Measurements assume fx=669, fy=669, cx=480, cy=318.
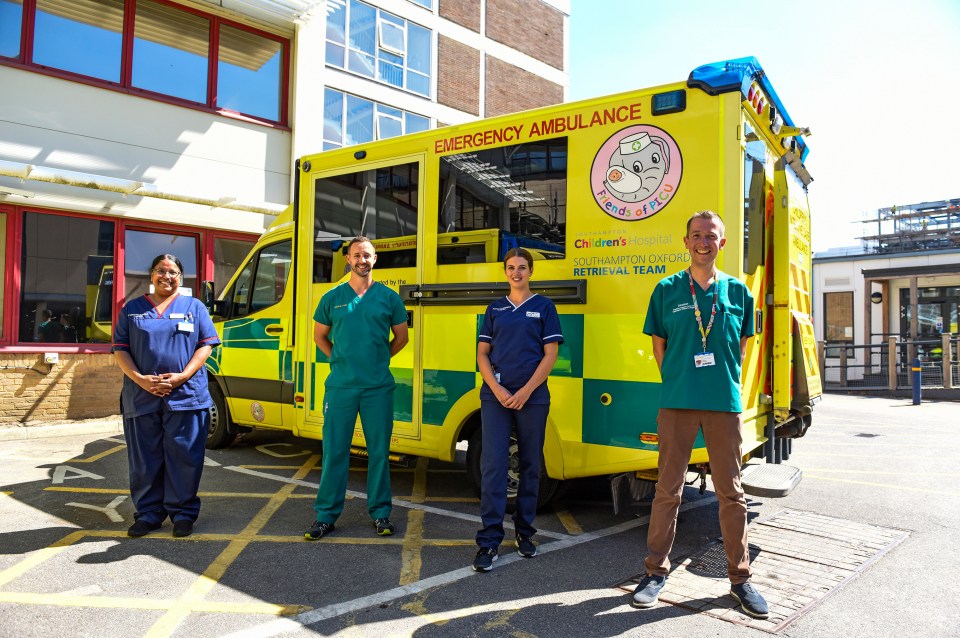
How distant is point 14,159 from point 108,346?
2769 millimetres

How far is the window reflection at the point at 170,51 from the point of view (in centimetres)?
1025

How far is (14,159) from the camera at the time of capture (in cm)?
892

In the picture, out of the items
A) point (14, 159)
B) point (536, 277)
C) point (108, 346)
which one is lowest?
point (108, 346)

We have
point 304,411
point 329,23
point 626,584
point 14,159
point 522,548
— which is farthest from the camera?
point 329,23

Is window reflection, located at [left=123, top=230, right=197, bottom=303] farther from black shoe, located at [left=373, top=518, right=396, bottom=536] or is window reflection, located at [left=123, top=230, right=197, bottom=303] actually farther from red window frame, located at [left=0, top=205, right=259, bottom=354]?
black shoe, located at [left=373, top=518, right=396, bottom=536]

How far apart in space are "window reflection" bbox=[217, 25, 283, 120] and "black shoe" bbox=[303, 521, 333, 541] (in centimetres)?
875

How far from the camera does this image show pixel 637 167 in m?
4.41

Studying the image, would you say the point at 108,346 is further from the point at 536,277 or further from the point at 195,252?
the point at 536,277

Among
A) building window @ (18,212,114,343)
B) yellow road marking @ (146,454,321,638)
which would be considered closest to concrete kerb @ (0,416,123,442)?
building window @ (18,212,114,343)

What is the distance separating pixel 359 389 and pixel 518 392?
1125 millimetres

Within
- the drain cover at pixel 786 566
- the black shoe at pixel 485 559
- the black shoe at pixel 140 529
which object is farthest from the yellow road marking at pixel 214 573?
the drain cover at pixel 786 566

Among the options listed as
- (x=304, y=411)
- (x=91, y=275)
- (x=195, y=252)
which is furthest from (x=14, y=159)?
(x=304, y=411)

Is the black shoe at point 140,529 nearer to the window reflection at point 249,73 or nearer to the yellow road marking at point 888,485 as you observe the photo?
the yellow road marking at point 888,485

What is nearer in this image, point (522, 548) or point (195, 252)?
point (522, 548)
